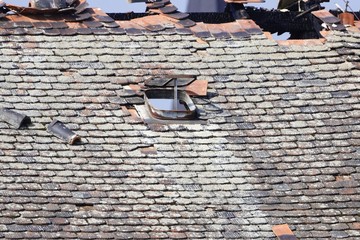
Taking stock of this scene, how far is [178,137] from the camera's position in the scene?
82.5 ft

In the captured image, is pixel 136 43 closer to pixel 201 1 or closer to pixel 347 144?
pixel 347 144

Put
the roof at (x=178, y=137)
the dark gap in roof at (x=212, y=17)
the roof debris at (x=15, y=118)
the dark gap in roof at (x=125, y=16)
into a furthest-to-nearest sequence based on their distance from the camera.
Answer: the dark gap in roof at (x=212, y=17), the dark gap in roof at (x=125, y=16), the roof debris at (x=15, y=118), the roof at (x=178, y=137)

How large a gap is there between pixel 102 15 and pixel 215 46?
1730 mm

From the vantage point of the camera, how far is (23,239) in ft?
75.2

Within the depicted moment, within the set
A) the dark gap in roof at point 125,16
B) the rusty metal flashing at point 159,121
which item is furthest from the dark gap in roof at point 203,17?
the rusty metal flashing at point 159,121

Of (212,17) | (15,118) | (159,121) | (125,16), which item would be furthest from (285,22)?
(15,118)

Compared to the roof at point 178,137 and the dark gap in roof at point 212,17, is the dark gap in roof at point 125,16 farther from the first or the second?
the roof at point 178,137

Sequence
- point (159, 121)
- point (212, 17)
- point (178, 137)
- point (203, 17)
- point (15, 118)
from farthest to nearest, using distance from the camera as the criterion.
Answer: point (212, 17) → point (203, 17) → point (159, 121) → point (178, 137) → point (15, 118)

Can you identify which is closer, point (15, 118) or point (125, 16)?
point (15, 118)

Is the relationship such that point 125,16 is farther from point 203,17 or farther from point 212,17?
point 212,17

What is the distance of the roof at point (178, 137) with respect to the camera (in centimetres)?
2362

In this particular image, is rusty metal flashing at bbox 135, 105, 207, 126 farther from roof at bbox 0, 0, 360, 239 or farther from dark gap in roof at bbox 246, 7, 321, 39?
dark gap in roof at bbox 246, 7, 321, 39

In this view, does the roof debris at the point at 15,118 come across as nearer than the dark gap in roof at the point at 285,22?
Yes

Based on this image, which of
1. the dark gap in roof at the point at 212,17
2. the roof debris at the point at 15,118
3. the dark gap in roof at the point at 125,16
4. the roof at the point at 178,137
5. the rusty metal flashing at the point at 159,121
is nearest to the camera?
the roof at the point at 178,137
